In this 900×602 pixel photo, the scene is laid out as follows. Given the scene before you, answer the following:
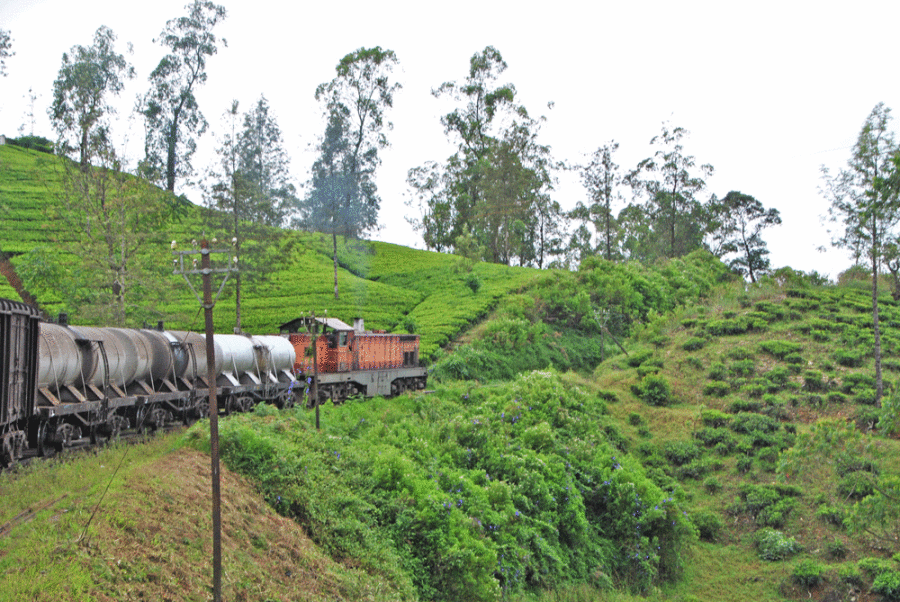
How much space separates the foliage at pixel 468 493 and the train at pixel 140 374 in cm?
295

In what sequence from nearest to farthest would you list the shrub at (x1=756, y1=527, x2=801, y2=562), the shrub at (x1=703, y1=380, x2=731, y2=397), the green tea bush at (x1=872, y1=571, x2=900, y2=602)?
the green tea bush at (x1=872, y1=571, x2=900, y2=602) < the shrub at (x1=756, y1=527, x2=801, y2=562) < the shrub at (x1=703, y1=380, x2=731, y2=397)

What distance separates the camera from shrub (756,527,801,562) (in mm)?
20359

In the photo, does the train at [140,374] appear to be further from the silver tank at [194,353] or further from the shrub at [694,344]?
the shrub at [694,344]

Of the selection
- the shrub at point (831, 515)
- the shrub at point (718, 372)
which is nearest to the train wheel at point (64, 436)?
the shrub at point (831, 515)

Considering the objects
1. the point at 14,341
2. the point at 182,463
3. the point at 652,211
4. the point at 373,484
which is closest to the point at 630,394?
the point at 373,484

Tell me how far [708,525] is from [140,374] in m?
19.5

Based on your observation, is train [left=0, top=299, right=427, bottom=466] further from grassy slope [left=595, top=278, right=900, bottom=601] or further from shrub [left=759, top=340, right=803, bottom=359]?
shrub [left=759, top=340, right=803, bottom=359]

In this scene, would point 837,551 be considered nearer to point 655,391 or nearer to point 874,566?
point 874,566

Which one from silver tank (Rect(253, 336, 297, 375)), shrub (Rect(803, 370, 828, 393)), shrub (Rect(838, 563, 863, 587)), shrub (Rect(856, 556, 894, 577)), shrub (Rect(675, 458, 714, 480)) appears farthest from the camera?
shrub (Rect(803, 370, 828, 393))

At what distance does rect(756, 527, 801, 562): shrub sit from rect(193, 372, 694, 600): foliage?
8.21ft

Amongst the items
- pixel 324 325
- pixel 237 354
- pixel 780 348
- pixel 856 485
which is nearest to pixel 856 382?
pixel 780 348

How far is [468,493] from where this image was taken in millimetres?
17219

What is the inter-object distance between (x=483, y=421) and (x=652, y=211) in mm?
50902

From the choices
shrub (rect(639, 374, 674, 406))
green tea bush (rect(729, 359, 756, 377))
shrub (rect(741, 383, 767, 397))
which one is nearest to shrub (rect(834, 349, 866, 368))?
green tea bush (rect(729, 359, 756, 377))
